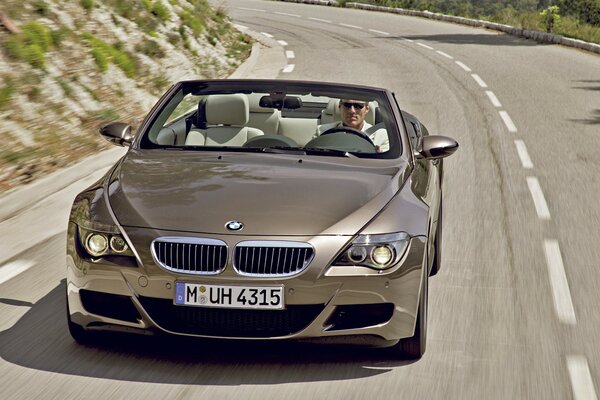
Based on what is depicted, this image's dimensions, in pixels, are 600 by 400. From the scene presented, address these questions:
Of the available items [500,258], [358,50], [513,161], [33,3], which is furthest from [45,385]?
[358,50]

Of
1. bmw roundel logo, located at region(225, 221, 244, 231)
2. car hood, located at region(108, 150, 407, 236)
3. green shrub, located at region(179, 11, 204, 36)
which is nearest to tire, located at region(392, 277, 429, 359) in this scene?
car hood, located at region(108, 150, 407, 236)

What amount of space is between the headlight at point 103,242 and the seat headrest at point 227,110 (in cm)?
196

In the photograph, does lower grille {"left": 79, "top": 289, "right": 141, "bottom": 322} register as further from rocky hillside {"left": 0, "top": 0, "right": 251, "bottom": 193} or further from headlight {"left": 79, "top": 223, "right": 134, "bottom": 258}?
rocky hillside {"left": 0, "top": 0, "right": 251, "bottom": 193}

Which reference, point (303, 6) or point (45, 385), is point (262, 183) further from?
point (303, 6)

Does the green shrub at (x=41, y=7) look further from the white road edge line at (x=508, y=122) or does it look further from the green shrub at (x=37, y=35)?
the white road edge line at (x=508, y=122)

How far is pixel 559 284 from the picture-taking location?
23.1ft

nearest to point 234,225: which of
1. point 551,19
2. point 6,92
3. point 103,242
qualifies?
point 103,242

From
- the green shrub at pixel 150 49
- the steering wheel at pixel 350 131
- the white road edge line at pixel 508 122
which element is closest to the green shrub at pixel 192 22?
the green shrub at pixel 150 49

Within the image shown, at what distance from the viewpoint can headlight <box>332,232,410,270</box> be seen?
16.1ft

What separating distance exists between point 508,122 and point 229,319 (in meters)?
11.2

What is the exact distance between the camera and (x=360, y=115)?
22.6ft

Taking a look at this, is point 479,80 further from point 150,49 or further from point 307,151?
point 307,151

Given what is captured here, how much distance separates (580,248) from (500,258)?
0.83 m

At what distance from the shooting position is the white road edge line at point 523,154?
471 inches
